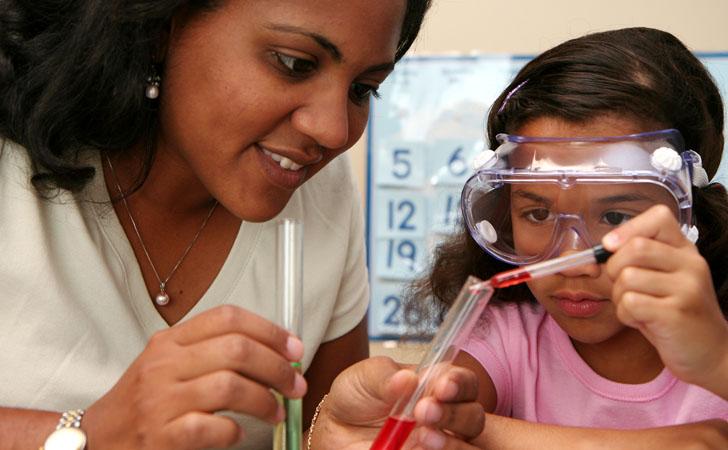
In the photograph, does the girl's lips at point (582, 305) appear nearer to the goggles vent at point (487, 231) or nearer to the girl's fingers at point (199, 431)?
the goggles vent at point (487, 231)

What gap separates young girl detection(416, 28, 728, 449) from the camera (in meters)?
1.38

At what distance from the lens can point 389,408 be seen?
4.17ft

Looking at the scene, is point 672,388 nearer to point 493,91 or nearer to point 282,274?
point 282,274

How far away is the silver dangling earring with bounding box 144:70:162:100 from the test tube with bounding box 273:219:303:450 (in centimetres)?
57

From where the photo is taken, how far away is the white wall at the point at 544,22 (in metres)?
2.65

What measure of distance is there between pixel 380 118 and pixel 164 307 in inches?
53.3

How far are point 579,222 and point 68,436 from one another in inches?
32.3

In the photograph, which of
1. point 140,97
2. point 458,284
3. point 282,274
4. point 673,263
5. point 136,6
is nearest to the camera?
point 282,274

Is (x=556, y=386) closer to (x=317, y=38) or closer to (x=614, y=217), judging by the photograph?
(x=614, y=217)

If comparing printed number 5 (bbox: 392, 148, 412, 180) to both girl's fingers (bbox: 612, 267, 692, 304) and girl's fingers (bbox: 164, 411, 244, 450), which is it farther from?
girl's fingers (bbox: 164, 411, 244, 450)

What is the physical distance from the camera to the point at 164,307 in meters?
1.59

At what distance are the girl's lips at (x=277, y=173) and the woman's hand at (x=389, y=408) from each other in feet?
1.02

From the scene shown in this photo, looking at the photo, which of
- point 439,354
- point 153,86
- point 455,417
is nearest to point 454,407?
point 455,417

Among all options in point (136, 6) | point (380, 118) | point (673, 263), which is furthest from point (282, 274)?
point (380, 118)
